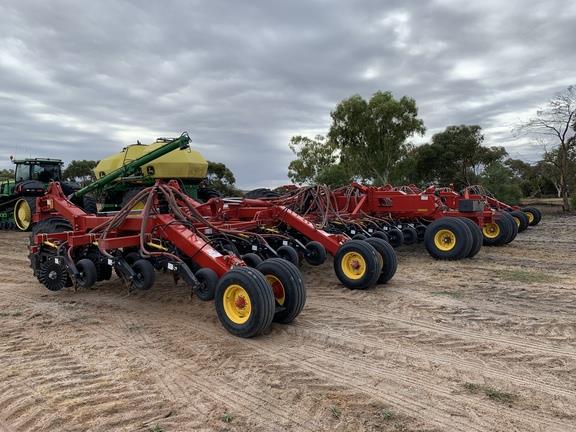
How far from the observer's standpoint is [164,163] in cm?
1041

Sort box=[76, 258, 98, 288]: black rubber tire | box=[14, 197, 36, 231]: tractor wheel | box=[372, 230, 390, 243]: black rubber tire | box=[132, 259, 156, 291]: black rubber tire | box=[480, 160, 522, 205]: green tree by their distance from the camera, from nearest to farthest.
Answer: box=[132, 259, 156, 291]: black rubber tire
box=[76, 258, 98, 288]: black rubber tire
box=[372, 230, 390, 243]: black rubber tire
box=[14, 197, 36, 231]: tractor wheel
box=[480, 160, 522, 205]: green tree

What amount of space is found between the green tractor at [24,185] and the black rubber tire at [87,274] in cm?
840

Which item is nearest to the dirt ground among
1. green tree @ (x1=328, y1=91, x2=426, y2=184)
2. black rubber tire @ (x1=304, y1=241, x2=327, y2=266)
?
black rubber tire @ (x1=304, y1=241, x2=327, y2=266)

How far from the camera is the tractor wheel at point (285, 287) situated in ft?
13.6

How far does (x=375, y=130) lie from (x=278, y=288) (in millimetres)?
25620

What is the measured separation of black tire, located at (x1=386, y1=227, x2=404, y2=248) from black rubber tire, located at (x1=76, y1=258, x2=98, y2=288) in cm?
567

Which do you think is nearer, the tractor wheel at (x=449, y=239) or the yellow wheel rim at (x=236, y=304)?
the yellow wheel rim at (x=236, y=304)

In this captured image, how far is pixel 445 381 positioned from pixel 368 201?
647 cm

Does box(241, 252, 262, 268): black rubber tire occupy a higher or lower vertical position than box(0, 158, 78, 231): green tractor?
lower

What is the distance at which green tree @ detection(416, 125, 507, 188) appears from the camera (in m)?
29.6

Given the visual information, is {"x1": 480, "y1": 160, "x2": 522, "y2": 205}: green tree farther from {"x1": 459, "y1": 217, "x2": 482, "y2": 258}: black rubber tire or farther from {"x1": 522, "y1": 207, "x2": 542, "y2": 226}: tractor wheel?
{"x1": 459, "y1": 217, "x2": 482, "y2": 258}: black rubber tire

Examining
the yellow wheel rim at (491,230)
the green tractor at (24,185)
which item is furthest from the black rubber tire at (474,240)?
the green tractor at (24,185)

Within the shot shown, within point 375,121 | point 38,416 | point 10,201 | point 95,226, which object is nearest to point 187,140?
point 95,226

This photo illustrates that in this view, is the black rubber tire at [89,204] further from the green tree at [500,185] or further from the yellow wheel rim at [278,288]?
the green tree at [500,185]
